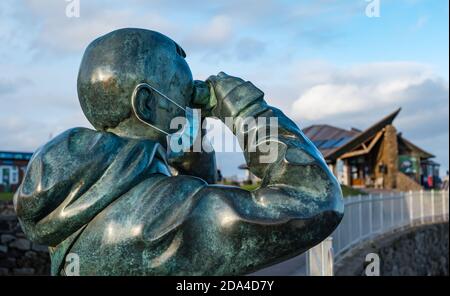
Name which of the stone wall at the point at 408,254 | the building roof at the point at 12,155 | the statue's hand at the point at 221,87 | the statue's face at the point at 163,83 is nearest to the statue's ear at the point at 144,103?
the statue's face at the point at 163,83

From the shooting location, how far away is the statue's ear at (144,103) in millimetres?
1757

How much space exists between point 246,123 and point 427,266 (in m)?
15.1

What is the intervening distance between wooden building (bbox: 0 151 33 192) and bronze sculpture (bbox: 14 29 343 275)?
Answer: 12.6 meters

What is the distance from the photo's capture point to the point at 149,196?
5.38 feet

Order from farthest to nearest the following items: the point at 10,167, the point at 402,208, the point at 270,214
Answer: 1. the point at 402,208
2. the point at 10,167
3. the point at 270,214

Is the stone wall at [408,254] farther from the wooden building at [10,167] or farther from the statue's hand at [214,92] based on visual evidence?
the wooden building at [10,167]

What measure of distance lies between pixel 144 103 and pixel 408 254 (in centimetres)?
1291

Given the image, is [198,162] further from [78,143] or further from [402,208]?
[402,208]

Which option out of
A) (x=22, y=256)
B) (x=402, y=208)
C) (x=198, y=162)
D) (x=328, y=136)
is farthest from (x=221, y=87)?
(x=328, y=136)

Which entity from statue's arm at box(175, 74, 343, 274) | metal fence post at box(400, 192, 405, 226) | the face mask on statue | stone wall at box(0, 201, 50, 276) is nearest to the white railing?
metal fence post at box(400, 192, 405, 226)

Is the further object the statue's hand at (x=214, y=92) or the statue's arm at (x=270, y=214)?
the statue's hand at (x=214, y=92)

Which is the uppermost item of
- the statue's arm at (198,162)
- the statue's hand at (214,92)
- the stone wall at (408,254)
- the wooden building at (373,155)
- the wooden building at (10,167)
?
the wooden building at (373,155)

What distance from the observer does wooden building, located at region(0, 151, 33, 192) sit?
1348cm

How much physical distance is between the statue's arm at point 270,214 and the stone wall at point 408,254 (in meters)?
5.93
